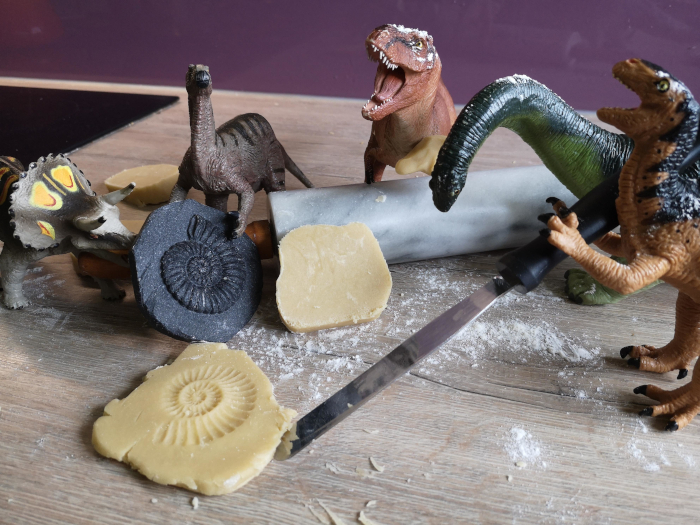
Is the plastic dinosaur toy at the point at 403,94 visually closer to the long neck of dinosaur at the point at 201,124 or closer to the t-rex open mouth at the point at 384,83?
the t-rex open mouth at the point at 384,83

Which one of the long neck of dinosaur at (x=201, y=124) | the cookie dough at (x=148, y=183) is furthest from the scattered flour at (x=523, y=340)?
the cookie dough at (x=148, y=183)

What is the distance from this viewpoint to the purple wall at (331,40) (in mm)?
1783

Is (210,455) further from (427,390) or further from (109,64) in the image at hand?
(109,64)

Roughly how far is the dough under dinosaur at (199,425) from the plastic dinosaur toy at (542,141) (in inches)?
18.6

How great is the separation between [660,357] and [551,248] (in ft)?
1.25

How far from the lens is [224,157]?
3.66 ft

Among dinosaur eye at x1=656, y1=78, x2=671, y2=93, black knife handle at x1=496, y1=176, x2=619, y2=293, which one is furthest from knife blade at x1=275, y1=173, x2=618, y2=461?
dinosaur eye at x1=656, y1=78, x2=671, y2=93

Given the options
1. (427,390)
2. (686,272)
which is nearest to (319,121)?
(427,390)

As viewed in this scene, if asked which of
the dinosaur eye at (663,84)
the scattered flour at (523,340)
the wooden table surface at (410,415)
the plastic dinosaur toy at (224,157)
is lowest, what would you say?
the wooden table surface at (410,415)

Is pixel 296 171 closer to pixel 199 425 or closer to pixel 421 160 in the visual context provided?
pixel 421 160

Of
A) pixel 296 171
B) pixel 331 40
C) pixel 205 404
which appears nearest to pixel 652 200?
pixel 205 404

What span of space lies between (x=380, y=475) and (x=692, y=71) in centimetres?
183

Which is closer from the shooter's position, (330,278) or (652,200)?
(652,200)

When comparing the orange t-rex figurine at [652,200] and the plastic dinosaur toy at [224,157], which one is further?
the plastic dinosaur toy at [224,157]
